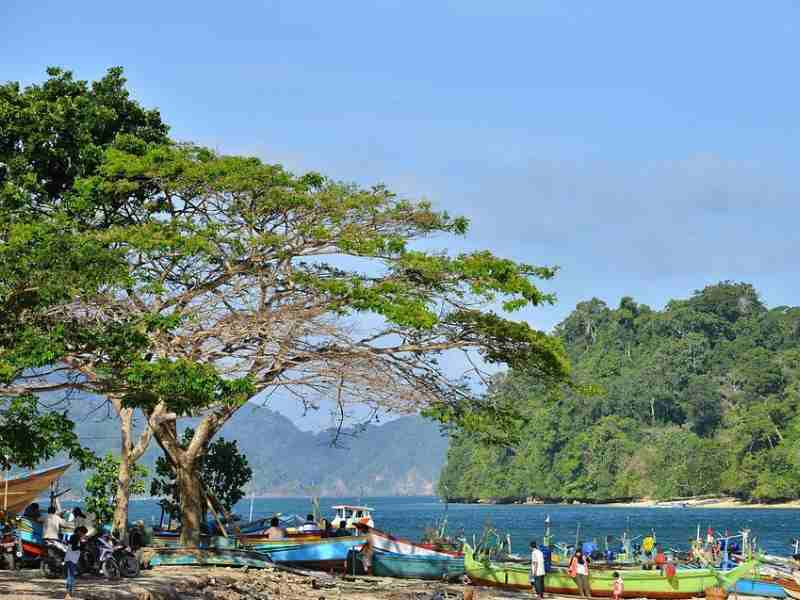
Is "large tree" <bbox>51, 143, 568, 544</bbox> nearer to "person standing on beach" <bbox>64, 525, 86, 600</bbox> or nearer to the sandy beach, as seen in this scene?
"person standing on beach" <bbox>64, 525, 86, 600</bbox>

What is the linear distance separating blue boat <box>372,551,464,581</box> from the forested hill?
63.1 meters

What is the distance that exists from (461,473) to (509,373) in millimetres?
124622

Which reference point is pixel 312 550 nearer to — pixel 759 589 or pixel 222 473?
pixel 222 473

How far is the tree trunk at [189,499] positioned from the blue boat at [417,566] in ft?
16.4

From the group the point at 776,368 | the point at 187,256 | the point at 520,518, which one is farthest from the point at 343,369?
the point at 776,368

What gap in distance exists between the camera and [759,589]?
2619 centimetres

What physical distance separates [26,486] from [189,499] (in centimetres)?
623

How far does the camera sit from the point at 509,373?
24.3 metres

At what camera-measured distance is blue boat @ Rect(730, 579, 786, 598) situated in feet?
85.5

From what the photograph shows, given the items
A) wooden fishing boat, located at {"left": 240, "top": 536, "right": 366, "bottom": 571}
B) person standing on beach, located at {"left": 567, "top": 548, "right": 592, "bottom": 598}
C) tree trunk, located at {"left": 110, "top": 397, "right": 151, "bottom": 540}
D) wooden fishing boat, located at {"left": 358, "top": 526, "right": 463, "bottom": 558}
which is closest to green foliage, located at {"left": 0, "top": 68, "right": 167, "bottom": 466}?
tree trunk, located at {"left": 110, "top": 397, "right": 151, "bottom": 540}

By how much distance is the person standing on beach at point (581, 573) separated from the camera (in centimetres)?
2452

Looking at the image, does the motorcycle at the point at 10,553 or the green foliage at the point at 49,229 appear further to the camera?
the motorcycle at the point at 10,553

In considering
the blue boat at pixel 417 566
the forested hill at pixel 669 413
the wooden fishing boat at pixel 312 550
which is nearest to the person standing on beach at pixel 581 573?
the blue boat at pixel 417 566

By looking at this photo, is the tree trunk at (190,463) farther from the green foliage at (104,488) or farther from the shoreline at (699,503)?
the shoreline at (699,503)
